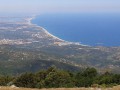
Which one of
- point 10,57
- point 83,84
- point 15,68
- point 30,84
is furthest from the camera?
point 10,57

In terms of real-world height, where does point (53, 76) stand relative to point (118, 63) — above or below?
above

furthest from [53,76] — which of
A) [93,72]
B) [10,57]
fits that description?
[10,57]

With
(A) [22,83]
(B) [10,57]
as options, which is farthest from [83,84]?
(B) [10,57]

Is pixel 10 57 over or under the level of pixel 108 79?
under

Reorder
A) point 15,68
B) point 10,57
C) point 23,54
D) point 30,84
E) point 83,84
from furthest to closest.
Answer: point 23,54, point 10,57, point 15,68, point 30,84, point 83,84

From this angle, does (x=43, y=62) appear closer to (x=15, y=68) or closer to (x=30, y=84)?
(x=15, y=68)

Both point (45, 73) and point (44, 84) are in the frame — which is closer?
point (44, 84)

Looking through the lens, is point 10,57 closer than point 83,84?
No

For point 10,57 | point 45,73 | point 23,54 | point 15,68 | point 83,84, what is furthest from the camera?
point 23,54

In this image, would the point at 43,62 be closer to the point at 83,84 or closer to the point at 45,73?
the point at 45,73
